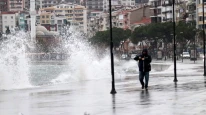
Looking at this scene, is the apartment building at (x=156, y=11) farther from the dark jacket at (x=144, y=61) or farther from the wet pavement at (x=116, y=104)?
Result: the wet pavement at (x=116, y=104)

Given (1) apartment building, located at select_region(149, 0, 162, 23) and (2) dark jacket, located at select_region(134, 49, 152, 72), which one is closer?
(2) dark jacket, located at select_region(134, 49, 152, 72)

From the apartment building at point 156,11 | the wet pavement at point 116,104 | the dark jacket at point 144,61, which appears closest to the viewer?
the wet pavement at point 116,104

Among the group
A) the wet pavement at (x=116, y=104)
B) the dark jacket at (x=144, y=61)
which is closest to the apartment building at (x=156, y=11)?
the dark jacket at (x=144, y=61)

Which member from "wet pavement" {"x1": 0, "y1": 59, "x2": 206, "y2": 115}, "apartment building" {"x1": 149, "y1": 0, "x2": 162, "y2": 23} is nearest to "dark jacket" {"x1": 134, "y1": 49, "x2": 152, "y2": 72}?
"wet pavement" {"x1": 0, "y1": 59, "x2": 206, "y2": 115}

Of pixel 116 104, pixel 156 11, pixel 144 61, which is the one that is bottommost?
pixel 116 104

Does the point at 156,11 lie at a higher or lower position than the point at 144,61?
higher

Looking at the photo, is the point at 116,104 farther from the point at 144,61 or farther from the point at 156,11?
the point at 156,11

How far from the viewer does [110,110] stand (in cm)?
1680

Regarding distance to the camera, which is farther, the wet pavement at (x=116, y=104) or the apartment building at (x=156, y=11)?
the apartment building at (x=156, y=11)

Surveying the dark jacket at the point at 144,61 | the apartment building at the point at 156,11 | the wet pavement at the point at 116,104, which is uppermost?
the apartment building at the point at 156,11

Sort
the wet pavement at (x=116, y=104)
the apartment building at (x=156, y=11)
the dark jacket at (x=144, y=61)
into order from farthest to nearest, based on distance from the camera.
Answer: the apartment building at (x=156, y=11)
the dark jacket at (x=144, y=61)
the wet pavement at (x=116, y=104)

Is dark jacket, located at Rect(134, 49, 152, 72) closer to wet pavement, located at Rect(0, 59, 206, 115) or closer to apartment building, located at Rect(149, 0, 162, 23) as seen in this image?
wet pavement, located at Rect(0, 59, 206, 115)

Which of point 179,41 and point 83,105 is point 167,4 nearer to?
point 179,41

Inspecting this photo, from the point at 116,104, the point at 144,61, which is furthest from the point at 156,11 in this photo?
the point at 116,104
